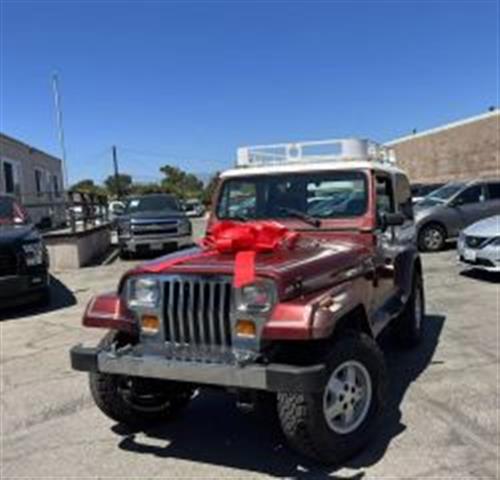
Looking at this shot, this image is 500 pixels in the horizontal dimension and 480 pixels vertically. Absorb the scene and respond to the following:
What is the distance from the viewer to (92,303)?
17.7 feet

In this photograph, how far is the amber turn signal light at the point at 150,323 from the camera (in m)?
4.99

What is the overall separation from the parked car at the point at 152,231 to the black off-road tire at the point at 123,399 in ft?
47.0

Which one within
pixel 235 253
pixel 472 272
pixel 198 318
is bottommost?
pixel 472 272

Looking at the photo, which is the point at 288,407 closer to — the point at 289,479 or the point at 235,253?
the point at 289,479

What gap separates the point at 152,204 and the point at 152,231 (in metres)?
2.11

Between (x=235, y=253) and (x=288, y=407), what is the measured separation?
128 centimetres

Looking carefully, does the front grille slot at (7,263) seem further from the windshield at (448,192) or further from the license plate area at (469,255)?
the windshield at (448,192)

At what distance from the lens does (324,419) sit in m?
4.61

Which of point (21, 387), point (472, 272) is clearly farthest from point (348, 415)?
point (472, 272)

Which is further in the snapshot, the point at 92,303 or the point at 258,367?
the point at 92,303

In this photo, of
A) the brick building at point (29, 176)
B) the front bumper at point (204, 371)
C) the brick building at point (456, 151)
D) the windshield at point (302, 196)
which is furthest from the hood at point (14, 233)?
the brick building at point (456, 151)

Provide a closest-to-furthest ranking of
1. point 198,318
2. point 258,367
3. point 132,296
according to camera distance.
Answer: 1. point 258,367
2. point 198,318
3. point 132,296

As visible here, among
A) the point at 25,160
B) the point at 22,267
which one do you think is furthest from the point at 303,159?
the point at 25,160

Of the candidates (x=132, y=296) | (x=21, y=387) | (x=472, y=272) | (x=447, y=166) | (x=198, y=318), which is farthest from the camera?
(x=447, y=166)
